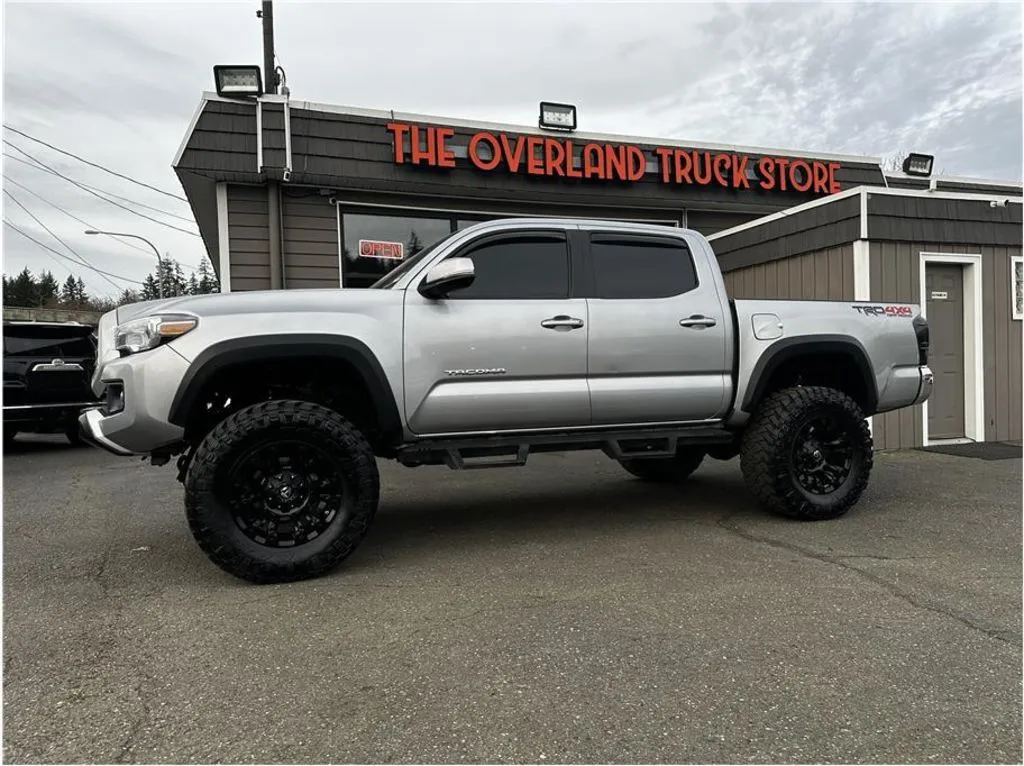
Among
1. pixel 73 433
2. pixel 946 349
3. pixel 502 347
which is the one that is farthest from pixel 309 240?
pixel 946 349

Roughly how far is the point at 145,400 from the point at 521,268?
226 centimetres

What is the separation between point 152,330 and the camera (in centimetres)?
346

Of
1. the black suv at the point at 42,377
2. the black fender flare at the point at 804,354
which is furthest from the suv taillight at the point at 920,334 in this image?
the black suv at the point at 42,377

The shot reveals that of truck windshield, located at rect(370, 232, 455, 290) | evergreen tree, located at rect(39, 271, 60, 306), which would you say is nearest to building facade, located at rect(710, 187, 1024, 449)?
truck windshield, located at rect(370, 232, 455, 290)

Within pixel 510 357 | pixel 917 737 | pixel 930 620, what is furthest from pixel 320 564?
pixel 930 620

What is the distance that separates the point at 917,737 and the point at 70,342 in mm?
10426

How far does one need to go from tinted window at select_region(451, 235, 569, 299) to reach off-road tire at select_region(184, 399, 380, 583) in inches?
45.3

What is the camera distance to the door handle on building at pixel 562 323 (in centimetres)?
410

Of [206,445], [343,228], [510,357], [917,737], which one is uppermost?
[343,228]

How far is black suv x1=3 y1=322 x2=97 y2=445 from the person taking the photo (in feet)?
28.8

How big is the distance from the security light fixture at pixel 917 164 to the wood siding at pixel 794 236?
4837mm

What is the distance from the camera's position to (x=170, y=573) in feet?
12.4

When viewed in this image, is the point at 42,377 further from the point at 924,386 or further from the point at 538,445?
the point at 924,386

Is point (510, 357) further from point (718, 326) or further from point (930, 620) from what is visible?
point (930, 620)
